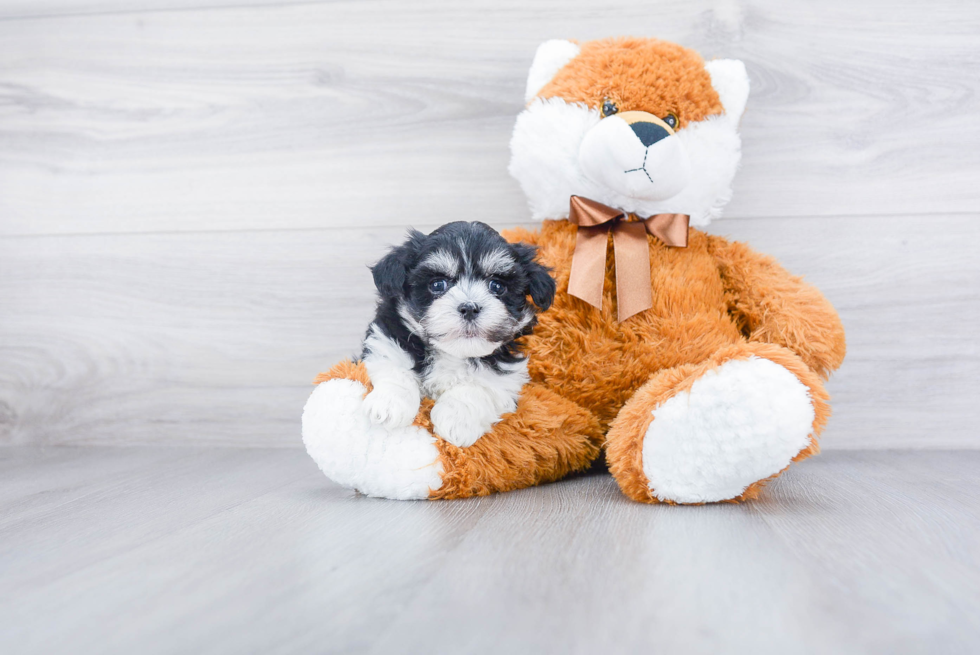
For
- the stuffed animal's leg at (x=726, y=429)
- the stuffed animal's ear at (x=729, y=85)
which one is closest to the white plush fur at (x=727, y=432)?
the stuffed animal's leg at (x=726, y=429)

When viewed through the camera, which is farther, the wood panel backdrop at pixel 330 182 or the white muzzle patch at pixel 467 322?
the wood panel backdrop at pixel 330 182

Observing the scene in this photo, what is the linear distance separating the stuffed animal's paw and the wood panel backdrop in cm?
63

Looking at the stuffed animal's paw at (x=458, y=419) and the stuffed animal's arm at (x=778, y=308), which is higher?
the stuffed animal's arm at (x=778, y=308)

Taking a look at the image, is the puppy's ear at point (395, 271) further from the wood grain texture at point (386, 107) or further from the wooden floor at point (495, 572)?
the wood grain texture at point (386, 107)

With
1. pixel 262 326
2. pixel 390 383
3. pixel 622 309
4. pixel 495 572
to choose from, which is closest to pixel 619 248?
pixel 622 309

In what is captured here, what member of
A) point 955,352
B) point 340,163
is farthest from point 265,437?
point 955,352

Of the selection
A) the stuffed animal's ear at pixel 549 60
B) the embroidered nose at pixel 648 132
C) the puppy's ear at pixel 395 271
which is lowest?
the puppy's ear at pixel 395 271

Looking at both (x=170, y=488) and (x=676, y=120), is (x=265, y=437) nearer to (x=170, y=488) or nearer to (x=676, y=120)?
(x=170, y=488)

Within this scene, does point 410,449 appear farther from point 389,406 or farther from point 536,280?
point 536,280

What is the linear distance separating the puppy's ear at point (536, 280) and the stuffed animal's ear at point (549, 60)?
15.6 inches

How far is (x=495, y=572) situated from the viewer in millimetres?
707

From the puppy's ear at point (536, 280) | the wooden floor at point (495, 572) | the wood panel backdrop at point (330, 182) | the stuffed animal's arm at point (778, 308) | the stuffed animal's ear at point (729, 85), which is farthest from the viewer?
the wood panel backdrop at point (330, 182)

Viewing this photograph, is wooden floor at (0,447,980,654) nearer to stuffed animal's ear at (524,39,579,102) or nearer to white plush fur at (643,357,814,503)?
white plush fur at (643,357,814,503)

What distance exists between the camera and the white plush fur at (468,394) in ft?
3.33
